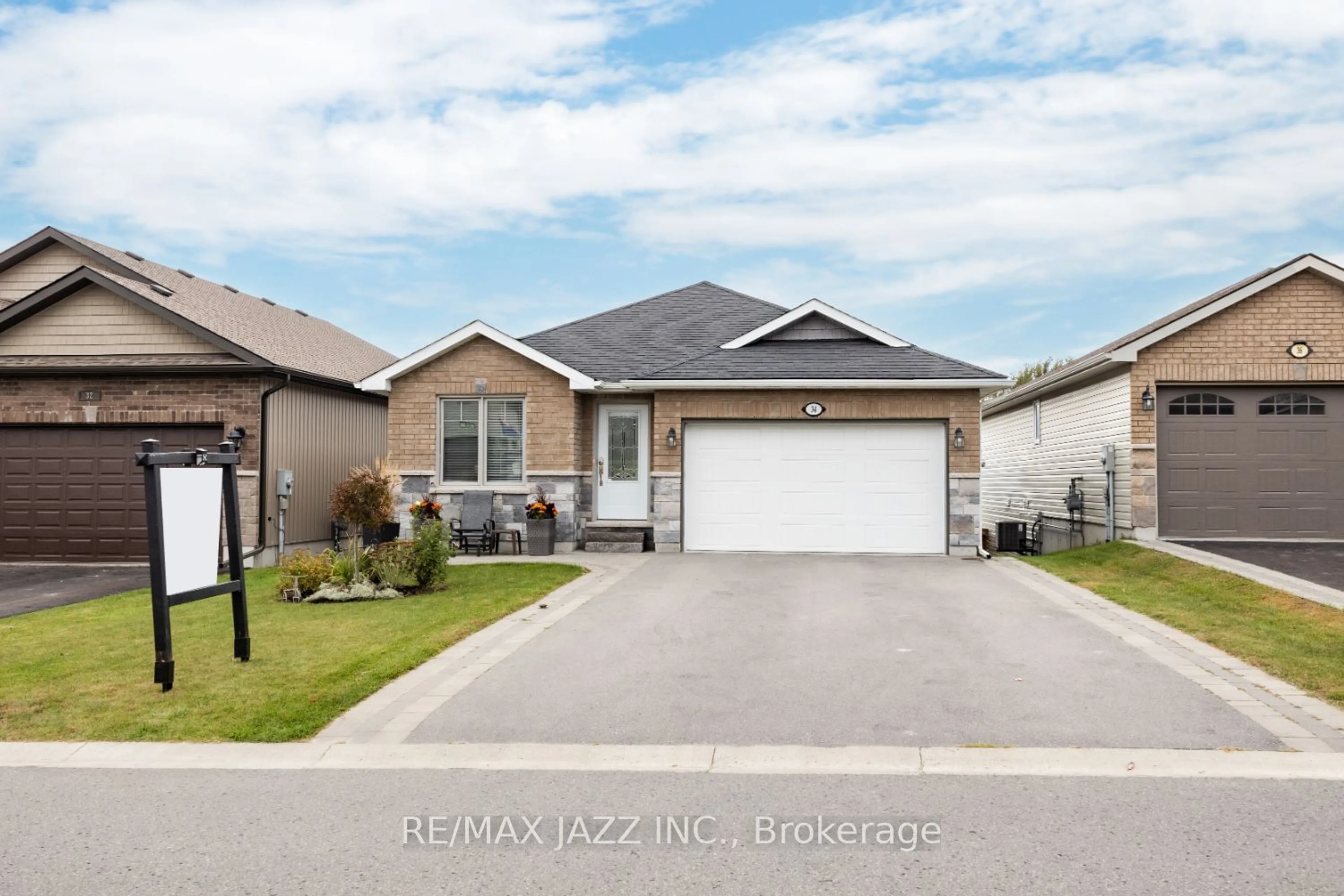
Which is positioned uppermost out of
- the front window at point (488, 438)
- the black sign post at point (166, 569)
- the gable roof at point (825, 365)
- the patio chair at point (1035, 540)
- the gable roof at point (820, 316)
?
the gable roof at point (820, 316)

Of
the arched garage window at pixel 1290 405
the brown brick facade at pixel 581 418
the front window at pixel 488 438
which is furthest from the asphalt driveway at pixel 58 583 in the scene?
the arched garage window at pixel 1290 405

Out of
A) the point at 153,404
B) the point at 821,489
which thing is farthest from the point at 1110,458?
the point at 153,404

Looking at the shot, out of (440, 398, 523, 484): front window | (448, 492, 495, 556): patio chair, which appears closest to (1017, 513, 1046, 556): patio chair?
(440, 398, 523, 484): front window

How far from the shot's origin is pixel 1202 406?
1669 cm

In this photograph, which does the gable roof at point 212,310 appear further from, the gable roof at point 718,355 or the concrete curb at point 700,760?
the concrete curb at point 700,760

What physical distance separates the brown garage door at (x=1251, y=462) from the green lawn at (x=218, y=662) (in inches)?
425

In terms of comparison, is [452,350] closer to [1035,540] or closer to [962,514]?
[962,514]

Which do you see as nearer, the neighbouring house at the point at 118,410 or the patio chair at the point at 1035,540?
the neighbouring house at the point at 118,410

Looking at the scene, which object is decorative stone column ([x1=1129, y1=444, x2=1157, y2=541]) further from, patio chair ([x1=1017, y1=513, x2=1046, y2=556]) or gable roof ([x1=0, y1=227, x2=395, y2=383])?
gable roof ([x1=0, y1=227, x2=395, y2=383])

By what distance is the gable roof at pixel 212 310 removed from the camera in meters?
17.1

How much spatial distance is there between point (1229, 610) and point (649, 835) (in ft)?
29.1

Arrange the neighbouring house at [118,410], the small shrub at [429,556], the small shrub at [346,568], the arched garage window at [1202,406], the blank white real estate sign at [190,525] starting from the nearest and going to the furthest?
the blank white real estate sign at [190,525] < the small shrub at [346,568] < the small shrub at [429,556] < the arched garage window at [1202,406] < the neighbouring house at [118,410]

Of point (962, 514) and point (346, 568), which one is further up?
point (962, 514)

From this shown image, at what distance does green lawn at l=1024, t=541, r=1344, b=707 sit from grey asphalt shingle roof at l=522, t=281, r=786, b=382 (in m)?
7.56
